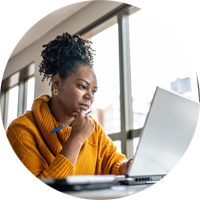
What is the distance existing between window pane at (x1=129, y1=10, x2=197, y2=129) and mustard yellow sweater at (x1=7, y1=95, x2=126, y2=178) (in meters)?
0.34

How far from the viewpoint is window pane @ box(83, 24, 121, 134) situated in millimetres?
1027

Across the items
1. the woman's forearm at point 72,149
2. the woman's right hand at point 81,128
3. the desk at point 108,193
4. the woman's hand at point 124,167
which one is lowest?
the desk at point 108,193

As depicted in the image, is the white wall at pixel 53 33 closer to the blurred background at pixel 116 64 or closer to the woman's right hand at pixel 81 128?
the blurred background at pixel 116 64

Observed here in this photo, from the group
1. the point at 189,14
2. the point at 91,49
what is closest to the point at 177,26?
the point at 189,14

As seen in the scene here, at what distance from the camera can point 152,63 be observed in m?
1.33

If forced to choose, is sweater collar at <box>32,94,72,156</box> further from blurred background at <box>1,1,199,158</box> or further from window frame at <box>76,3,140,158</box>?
window frame at <box>76,3,140,158</box>

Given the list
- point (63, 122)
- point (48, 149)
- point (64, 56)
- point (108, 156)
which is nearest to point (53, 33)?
point (64, 56)

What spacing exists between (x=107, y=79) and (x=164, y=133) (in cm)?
55

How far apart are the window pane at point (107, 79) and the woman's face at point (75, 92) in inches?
4.1

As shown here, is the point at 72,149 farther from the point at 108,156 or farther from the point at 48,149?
the point at 108,156

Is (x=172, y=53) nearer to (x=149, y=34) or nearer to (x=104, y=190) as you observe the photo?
(x=149, y=34)

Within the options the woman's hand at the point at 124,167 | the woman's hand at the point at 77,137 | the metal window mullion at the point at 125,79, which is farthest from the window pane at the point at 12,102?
the metal window mullion at the point at 125,79

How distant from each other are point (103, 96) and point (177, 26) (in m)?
0.52

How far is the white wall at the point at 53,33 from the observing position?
2.86ft
